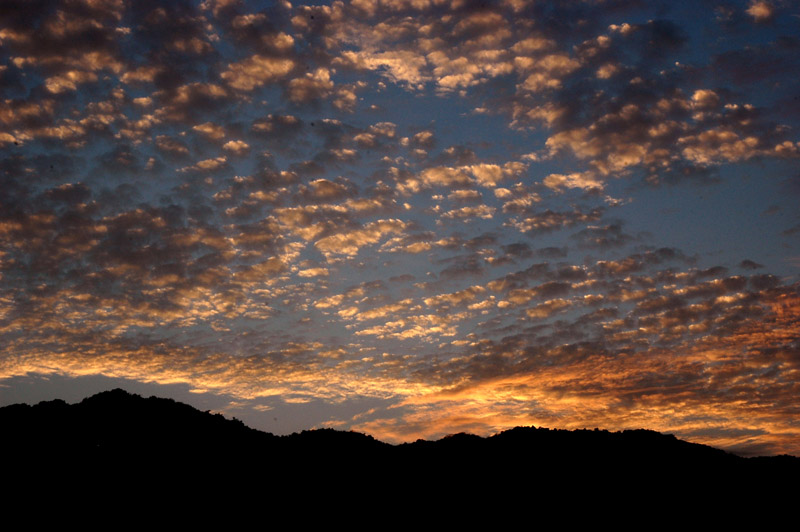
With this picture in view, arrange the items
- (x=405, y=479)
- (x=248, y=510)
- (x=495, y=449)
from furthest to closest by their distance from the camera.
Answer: (x=495, y=449) → (x=405, y=479) → (x=248, y=510)

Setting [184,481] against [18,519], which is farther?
[184,481]

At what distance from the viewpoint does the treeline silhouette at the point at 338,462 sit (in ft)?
146

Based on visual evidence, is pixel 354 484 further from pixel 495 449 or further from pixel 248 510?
pixel 495 449

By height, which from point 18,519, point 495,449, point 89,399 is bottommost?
point 18,519

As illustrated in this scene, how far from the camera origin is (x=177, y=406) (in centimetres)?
5722

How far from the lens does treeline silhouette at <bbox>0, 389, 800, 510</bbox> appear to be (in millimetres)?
44594

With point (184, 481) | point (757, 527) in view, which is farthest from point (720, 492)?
point (184, 481)

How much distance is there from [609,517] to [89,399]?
1817 inches

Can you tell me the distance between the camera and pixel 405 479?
5144 centimetres

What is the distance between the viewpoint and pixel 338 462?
5344cm

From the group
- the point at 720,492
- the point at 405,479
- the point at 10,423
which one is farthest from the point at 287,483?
the point at 720,492

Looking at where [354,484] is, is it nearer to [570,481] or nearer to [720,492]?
[570,481]

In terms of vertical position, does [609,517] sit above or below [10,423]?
below

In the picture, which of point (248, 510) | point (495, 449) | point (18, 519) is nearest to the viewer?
point (18, 519)
